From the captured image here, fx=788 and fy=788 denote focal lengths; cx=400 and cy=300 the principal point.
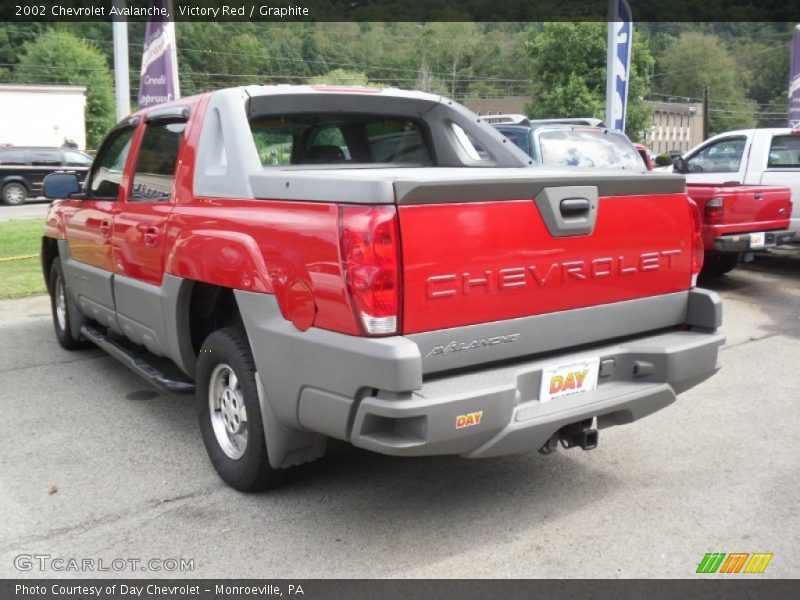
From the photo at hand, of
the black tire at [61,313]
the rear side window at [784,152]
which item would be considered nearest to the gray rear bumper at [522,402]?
the black tire at [61,313]

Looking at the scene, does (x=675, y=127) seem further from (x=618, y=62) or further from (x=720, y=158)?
(x=720, y=158)

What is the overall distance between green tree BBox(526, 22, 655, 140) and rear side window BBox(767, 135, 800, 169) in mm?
51249

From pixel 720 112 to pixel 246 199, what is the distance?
13466cm

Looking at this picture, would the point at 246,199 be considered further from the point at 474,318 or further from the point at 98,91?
the point at 98,91

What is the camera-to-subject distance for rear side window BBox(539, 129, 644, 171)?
8.99 meters

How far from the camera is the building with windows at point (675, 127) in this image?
356 ft

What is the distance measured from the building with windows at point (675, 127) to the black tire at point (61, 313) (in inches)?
4254

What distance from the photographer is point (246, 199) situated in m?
3.55

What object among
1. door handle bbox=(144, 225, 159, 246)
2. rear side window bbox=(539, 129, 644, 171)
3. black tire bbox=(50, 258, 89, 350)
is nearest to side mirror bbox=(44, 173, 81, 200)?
black tire bbox=(50, 258, 89, 350)

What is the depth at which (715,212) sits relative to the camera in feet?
28.6

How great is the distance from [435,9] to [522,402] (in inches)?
2021
